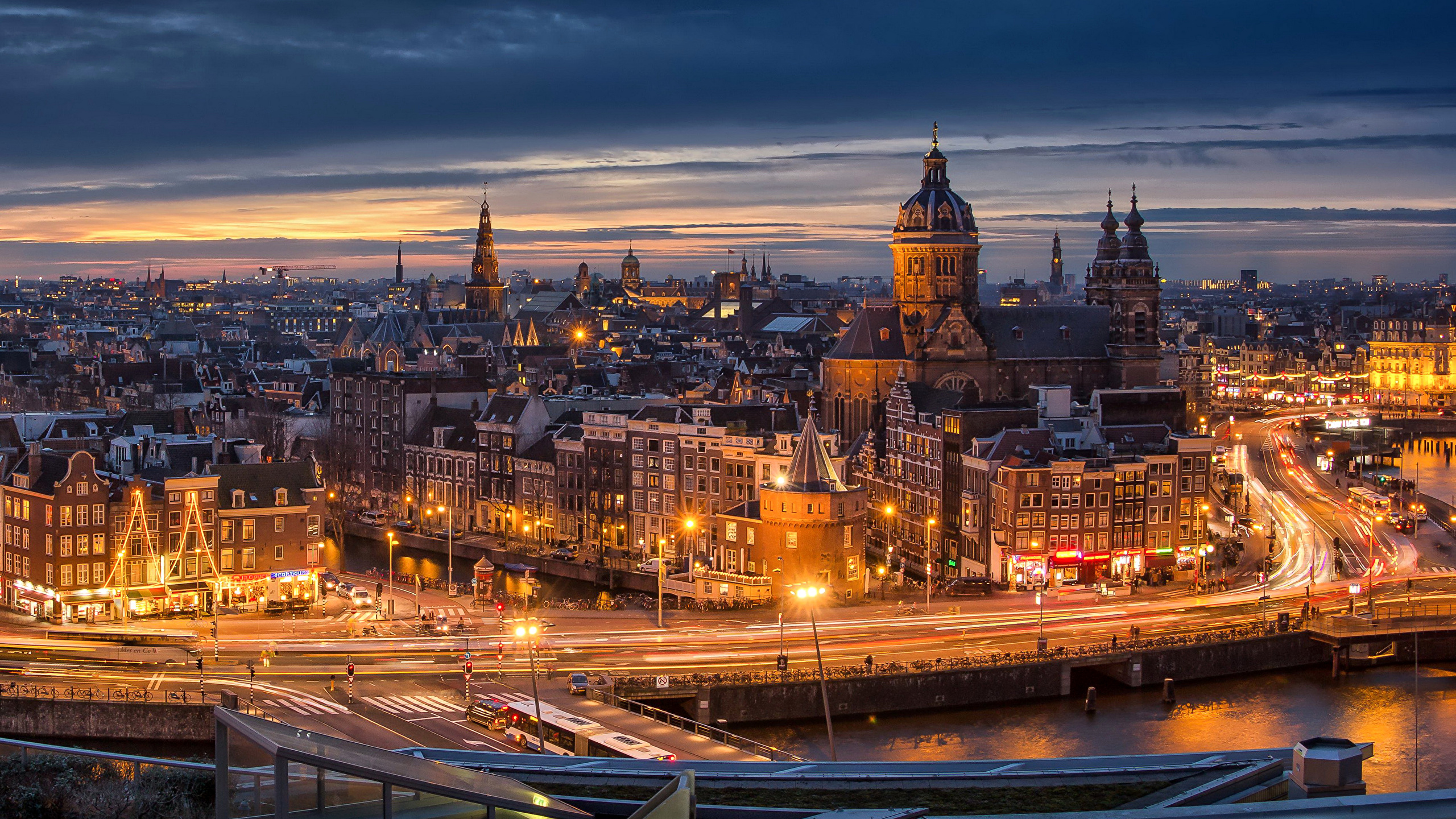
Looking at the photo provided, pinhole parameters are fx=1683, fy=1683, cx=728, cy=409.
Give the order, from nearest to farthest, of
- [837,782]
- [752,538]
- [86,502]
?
[837,782] < [86,502] < [752,538]

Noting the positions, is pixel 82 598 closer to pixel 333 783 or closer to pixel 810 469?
pixel 810 469

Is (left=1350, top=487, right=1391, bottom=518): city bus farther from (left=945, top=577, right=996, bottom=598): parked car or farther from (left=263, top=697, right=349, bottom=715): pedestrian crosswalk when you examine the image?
(left=263, top=697, right=349, bottom=715): pedestrian crosswalk

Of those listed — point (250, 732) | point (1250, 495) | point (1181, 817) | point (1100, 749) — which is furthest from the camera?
point (1250, 495)

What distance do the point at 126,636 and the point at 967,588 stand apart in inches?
1347

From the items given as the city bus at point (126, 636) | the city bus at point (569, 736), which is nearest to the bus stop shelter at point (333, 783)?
the city bus at point (569, 736)

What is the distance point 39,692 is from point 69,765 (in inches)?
921

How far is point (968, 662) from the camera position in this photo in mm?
58500

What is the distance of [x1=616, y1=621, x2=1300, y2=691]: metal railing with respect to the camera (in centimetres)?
5562

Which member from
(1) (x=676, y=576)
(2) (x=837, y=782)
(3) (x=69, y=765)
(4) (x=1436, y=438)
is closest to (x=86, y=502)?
(1) (x=676, y=576)

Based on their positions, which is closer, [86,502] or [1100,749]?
[1100,749]

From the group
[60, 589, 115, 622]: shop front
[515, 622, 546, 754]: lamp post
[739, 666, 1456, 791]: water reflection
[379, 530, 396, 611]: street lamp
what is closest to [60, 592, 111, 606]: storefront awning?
[60, 589, 115, 622]: shop front

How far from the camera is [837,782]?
27.0 m

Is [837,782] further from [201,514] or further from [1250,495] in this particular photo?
[1250,495]

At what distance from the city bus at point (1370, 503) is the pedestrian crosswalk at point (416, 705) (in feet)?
202
